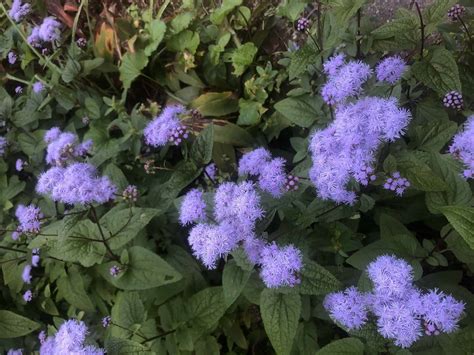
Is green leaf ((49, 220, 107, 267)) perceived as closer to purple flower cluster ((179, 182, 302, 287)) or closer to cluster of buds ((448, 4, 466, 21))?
purple flower cluster ((179, 182, 302, 287))

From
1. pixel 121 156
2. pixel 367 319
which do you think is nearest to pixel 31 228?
pixel 121 156

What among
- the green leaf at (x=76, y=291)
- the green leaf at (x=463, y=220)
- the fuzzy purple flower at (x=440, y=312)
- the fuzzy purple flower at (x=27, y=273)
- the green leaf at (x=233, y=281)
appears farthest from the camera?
the fuzzy purple flower at (x=27, y=273)

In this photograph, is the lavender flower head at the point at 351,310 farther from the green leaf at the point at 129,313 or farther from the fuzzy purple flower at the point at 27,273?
the fuzzy purple flower at the point at 27,273

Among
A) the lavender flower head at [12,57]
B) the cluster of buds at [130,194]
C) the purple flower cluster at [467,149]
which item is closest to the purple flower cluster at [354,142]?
the purple flower cluster at [467,149]

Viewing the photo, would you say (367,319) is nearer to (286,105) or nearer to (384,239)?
(384,239)

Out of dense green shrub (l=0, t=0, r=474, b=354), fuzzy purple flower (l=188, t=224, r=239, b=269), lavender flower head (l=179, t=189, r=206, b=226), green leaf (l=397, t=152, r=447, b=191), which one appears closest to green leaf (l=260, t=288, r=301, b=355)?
dense green shrub (l=0, t=0, r=474, b=354)

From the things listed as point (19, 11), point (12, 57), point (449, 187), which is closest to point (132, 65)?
point (19, 11)

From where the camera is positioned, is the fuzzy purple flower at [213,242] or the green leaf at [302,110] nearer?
the fuzzy purple flower at [213,242]

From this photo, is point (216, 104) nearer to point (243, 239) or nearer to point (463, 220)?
point (243, 239)
